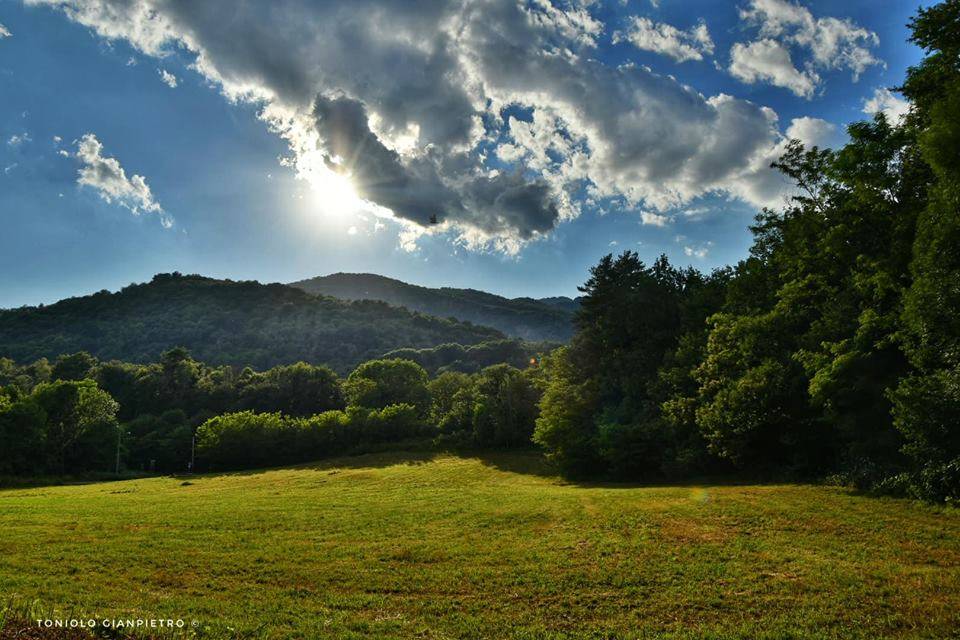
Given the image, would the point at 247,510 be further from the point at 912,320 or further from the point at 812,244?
the point at 812,244

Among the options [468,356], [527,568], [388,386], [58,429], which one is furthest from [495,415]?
[468,356]

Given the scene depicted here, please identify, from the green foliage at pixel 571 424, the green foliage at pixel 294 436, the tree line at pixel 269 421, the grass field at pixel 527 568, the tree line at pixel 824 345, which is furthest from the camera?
the green foliage at pixel 294 436

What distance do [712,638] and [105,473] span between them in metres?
91.9

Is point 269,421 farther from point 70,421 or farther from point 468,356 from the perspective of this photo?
point 468,356

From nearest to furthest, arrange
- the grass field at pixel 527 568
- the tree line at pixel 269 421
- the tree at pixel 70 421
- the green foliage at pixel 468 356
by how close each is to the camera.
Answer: the grass field at pixel 527 568
the tree line at pixel 269 421
the tree at pixel 70 421
the green foliage at pixel 468 356

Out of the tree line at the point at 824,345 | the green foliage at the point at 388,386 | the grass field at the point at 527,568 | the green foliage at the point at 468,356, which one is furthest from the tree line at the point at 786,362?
the green foliage at the point at 468,356

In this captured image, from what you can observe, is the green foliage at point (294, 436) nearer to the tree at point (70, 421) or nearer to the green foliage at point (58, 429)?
the green foliage at point (58, 429)

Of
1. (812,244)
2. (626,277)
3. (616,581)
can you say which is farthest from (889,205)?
(626,277)

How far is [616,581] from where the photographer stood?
1373cm

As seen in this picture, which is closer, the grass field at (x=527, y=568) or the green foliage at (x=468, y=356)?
the grass field at (x=527, y=568)

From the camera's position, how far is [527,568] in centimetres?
1532

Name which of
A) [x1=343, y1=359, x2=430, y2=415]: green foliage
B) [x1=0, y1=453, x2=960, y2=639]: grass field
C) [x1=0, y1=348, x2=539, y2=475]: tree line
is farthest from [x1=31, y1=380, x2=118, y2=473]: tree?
[x1=0, y1=453, x2=960, y2=639]: grass field

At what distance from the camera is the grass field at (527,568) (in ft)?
36.9

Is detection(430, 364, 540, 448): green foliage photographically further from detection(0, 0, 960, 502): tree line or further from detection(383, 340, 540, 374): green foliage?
detection(383, 340, 540, 374): green foliage
